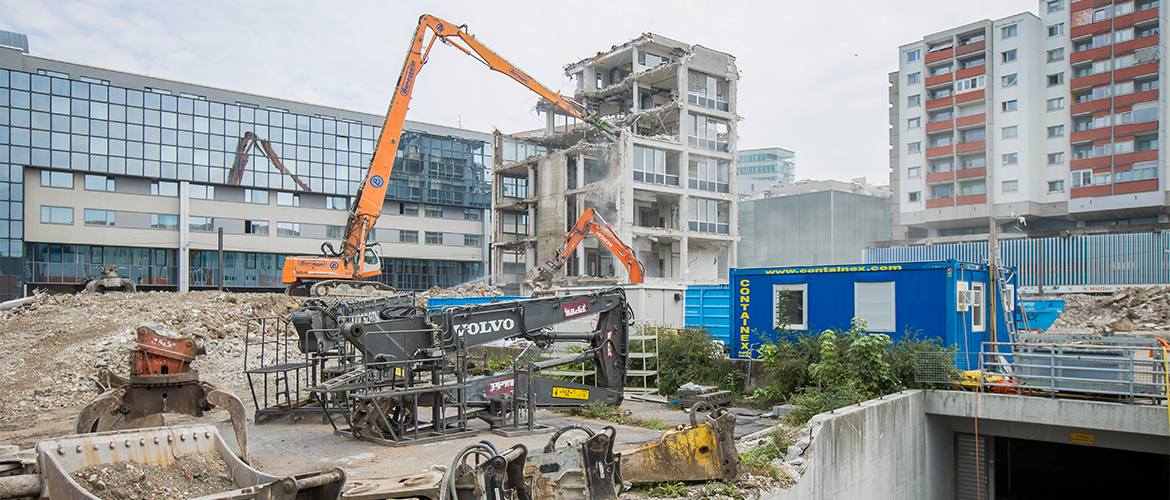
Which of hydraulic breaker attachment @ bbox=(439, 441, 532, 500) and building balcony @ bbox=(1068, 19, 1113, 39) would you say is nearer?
hydraulic breaker attachment @ bbox=(439, 441, 532, 500)

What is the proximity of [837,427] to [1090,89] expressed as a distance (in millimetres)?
56605

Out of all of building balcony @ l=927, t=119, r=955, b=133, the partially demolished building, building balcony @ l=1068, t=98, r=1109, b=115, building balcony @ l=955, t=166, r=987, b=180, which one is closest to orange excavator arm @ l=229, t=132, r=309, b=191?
the partially demolished building

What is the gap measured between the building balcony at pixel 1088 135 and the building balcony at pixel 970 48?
9.47 m

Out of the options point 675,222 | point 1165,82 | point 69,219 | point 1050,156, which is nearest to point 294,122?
point 69,219

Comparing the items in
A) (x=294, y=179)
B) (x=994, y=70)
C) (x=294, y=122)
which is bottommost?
(x=294, y=179)

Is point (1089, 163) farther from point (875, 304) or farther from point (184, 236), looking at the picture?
point (184, 236)

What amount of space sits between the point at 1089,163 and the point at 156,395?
2449 inches

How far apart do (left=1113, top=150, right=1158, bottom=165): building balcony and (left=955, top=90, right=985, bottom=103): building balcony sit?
1017cm

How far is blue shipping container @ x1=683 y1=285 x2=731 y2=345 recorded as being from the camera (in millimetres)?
20906

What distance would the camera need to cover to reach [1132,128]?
51562mm

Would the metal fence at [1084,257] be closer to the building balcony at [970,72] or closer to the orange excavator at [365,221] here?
the building balcony at [970,72]

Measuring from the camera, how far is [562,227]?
47812mm

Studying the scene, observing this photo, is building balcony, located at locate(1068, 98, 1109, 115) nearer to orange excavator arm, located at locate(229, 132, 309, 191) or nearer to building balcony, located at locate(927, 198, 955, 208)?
building balcony, located at locate(927, 198, 955, 208)

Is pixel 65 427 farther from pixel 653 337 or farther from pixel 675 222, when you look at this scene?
pixel 675 222
